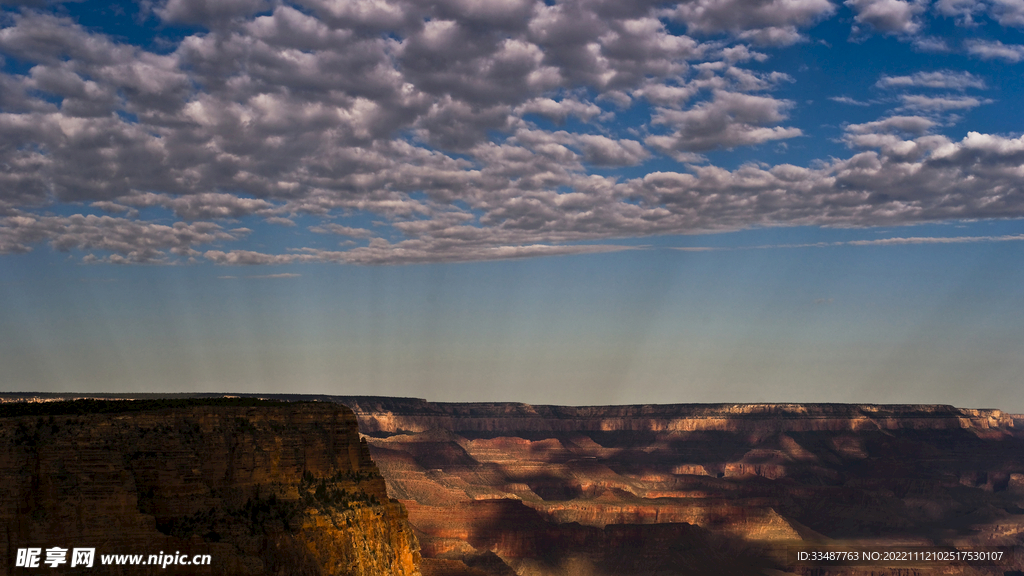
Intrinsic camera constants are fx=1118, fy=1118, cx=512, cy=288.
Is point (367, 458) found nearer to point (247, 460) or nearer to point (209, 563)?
point (247, 460)

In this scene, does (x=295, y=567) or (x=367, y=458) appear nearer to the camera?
(x=295, y=567)

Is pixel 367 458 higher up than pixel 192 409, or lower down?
lower down

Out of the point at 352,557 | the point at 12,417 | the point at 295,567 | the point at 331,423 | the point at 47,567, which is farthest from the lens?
the point at 331,423

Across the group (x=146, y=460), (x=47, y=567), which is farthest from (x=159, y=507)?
(x=47, y=567)

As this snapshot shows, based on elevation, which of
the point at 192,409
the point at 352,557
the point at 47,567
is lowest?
the point at 352,557

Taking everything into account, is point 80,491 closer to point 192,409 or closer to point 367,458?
point 192,409

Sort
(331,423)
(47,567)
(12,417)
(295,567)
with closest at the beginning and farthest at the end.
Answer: (47,567) → (12,417) → (295,567) → (331,423)
